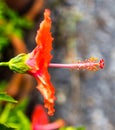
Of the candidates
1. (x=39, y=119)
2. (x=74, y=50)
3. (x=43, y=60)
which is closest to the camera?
(x=43, y=60)

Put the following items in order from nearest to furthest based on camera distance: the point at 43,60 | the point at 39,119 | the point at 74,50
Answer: the point at 43,60, the point at 39,119, the point at 74,50

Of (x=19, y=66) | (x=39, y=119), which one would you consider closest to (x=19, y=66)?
(x=19, y=66)

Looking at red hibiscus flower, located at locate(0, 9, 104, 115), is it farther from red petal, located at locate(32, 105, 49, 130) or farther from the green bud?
red petal, located at locate(32, 105, 49, 130)

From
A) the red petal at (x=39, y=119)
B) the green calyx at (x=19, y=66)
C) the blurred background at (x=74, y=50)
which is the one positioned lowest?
the green calyx at (x=19, y=66)

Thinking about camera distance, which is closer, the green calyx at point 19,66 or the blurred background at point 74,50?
the green calyx at point 19,66

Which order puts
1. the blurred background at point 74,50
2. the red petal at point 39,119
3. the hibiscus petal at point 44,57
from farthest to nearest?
the blurred background at point 74,50 < the red petal at point 39,119 < the hibiscus petal at point 44,57

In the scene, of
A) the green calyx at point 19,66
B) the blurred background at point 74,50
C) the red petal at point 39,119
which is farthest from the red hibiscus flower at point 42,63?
the blurred background at point 74,50

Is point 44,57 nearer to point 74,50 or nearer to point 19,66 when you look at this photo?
point 19,66

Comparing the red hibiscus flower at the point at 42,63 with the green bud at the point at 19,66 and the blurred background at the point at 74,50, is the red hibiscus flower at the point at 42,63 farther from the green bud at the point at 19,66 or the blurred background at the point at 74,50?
the blurred background at the point at 74,50

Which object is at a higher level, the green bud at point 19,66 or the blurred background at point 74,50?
the blurred background at point 74,50
